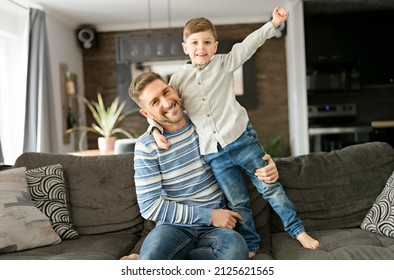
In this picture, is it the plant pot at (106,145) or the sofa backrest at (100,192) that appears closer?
the sofa backrest at (100,192)

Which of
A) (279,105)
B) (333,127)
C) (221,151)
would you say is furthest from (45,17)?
(221,151)

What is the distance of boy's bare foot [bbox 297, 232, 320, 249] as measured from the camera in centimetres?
144

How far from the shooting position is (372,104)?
4.75 m

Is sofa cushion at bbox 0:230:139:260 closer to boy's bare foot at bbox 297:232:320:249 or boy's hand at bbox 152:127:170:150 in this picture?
boy's hand at bbox 152:127:170:150

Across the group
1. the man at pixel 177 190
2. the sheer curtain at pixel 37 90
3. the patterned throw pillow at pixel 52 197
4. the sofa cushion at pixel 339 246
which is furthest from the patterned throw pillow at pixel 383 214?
the sheer curtain at pixel 37 90

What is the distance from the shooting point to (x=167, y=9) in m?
3.57

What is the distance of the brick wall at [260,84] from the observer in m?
4.88

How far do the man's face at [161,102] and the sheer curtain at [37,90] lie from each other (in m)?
2.70

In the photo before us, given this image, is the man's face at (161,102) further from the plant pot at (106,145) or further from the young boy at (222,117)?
the plant pot at (106,145)

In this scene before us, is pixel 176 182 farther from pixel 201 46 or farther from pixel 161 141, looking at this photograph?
pixel 201 46

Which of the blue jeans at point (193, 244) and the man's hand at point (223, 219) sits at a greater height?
the man's hand at point (223, 219)
